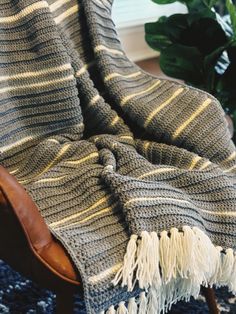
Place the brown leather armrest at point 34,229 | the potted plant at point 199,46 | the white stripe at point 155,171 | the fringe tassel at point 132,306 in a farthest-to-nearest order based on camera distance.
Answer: the potted plant at point 199,46
the white stripe at point 155,171
the fringe tassel at point 132,306
the brown leather armrest at point 34,229

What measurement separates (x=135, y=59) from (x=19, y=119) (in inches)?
35.8

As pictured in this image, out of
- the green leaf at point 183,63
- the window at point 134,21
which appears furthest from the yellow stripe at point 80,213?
the window at point 134,21

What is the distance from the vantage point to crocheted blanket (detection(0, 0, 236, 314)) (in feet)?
3.29

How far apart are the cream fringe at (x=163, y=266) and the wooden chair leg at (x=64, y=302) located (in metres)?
0.07

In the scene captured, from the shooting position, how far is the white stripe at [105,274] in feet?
3.11

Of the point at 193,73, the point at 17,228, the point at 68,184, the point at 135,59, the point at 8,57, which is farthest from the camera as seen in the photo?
the point at 135,59

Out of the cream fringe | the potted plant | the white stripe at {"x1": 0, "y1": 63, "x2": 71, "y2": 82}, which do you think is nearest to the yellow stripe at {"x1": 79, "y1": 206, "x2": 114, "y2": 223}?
the cream fringe

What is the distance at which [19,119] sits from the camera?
4.19ft

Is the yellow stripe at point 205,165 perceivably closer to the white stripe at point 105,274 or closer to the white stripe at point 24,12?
the white stripe at point 105,274

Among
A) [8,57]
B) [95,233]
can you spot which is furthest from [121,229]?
[8,57]

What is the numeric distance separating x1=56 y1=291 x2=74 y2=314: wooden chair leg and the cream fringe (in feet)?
0.24

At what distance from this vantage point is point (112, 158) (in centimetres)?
119

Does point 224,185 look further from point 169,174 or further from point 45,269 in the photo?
point 45,269

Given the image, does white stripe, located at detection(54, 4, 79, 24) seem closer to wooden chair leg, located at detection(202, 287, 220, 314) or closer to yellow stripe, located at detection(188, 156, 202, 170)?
yellow stripe, located at detection(188, 156, 202, 170)
